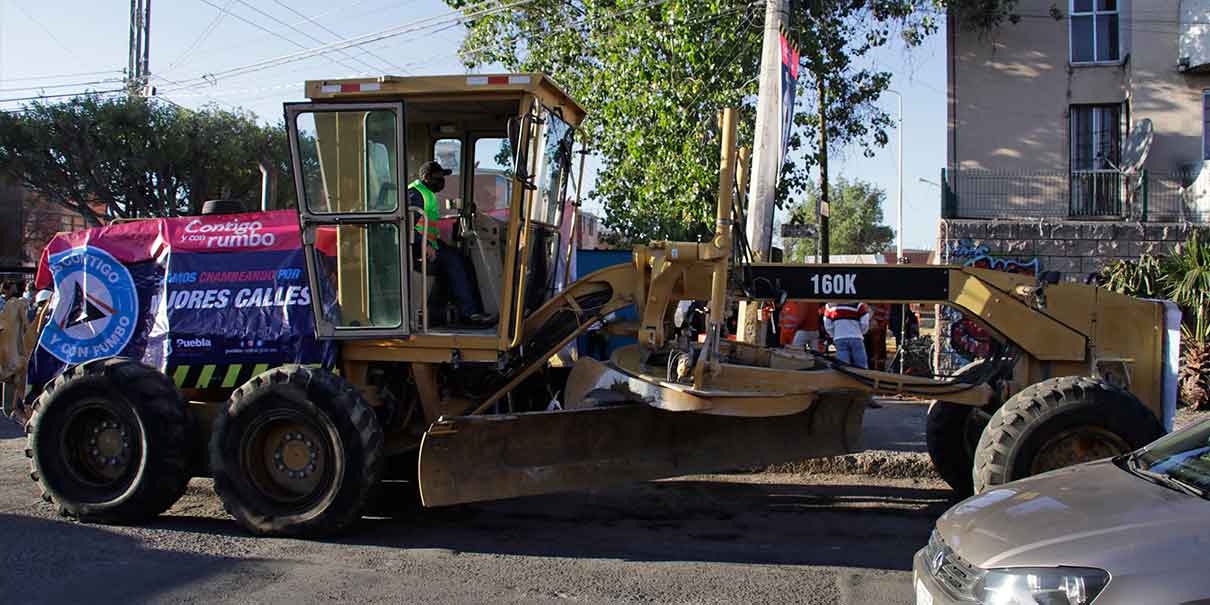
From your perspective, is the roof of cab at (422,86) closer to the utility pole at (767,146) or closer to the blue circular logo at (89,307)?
the blue circular logo at (89,307)

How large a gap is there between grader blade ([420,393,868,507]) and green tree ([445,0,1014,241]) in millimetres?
7251

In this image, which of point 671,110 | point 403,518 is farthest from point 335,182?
point 671,110

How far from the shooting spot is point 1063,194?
19.2 meters

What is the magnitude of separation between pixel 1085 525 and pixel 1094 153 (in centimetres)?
1807

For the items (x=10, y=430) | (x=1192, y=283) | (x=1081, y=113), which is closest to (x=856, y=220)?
(x=1081, y=113)

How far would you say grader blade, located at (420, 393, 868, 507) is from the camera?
260 inches

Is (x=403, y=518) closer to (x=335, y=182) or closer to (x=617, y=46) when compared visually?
(x=335, y=182)

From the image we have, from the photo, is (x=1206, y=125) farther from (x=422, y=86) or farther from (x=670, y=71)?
(x=422, y=86)

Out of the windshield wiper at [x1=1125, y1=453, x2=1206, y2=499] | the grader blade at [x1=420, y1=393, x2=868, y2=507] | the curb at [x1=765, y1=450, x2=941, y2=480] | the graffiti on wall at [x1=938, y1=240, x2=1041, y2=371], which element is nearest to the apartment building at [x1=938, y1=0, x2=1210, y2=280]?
the graffiti on wall at [x1=938, y1=240, x2=1041, y2=371]

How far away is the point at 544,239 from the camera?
7871 mm

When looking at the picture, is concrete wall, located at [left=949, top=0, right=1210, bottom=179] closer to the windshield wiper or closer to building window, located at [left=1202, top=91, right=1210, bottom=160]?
building window, located at [left=1202, top=91, right=1210, bottom=160]

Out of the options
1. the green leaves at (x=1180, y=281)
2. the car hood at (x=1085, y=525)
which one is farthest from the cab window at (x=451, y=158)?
the green leaves at (x=1180, y=281)

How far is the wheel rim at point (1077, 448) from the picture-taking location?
6281mm

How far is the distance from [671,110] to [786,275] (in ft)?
25.0
